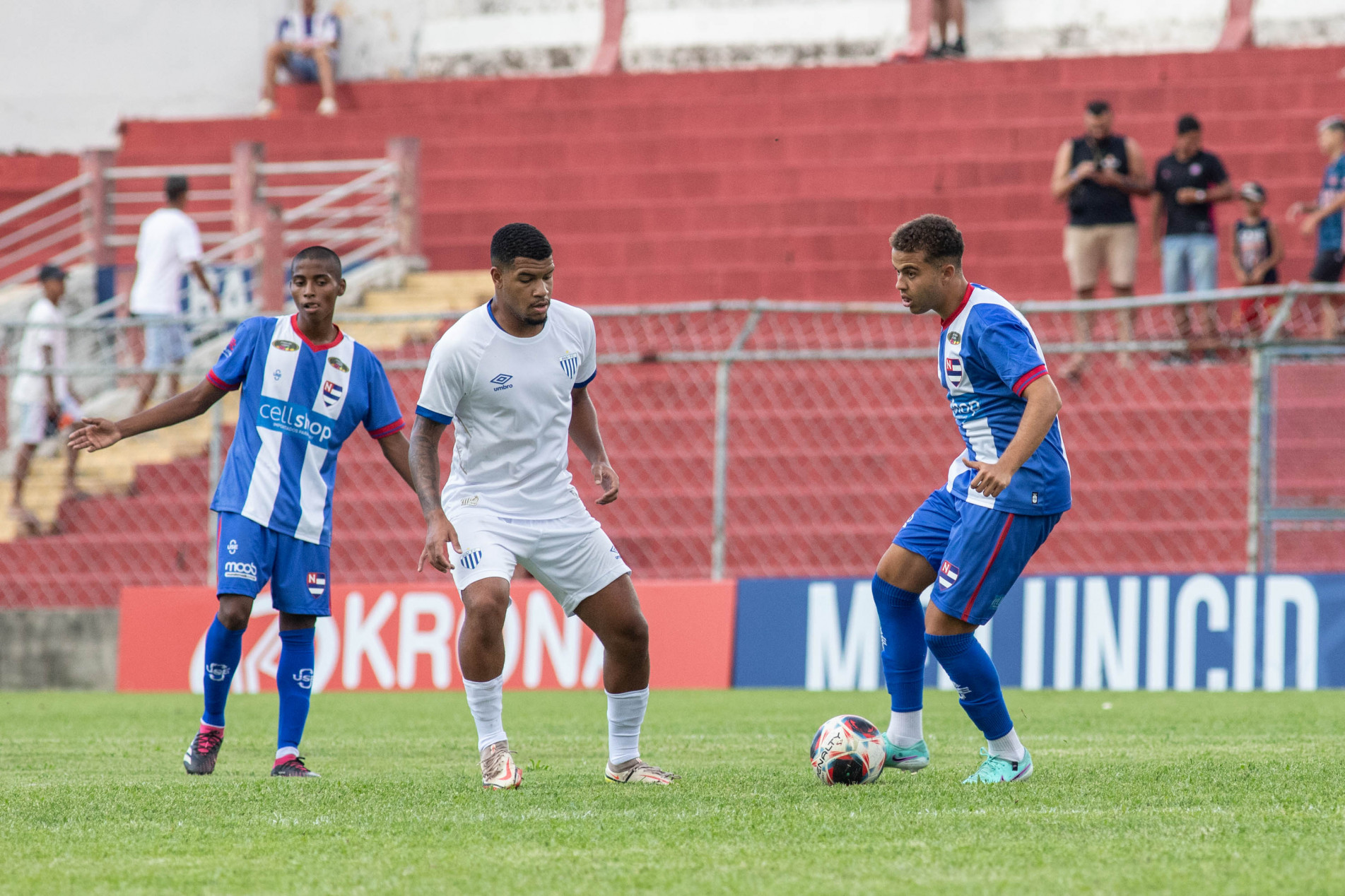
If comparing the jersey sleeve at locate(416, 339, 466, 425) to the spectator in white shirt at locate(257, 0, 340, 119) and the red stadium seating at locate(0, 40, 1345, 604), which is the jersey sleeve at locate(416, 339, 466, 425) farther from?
the spectator in white shirt at locate(257, 0, 340, 119)

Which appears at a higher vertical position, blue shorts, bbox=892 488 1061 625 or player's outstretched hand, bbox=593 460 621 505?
player's outstretched hand, bbox=593 460 621 505

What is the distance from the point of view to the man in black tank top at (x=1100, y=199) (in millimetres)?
14344

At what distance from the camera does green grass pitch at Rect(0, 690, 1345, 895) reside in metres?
4.24

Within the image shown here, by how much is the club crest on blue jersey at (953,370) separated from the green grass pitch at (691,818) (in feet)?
4.48

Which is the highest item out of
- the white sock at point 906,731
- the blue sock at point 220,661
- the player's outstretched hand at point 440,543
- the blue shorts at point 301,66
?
the blue shorts at point 301,66

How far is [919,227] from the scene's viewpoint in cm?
611

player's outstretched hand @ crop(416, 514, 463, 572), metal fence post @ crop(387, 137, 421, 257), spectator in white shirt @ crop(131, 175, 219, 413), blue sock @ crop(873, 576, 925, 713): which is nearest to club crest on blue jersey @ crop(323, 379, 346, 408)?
player's outstretched hand @ crop(416, 514, 463, 572)

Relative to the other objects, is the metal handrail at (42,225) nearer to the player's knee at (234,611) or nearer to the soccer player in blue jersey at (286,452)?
the soccer player in blue jersey at (286,452)

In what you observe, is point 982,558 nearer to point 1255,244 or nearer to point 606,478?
point 606,478

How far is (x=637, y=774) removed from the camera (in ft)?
20.7

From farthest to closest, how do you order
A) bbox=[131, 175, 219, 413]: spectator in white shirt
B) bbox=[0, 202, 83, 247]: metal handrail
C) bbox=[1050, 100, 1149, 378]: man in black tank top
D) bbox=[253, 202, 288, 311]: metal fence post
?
1. bbox=[0, 202, 83, 247]: metal handrail
2. bbox=[253, 202, 288, 311]: metal fence post
3. bbox=[131, 175, 219, 413]: spectator in white shirt
4. bbox=[1050, 100, 1149, 378]: man in black tank top

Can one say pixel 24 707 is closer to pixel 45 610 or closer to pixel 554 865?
pixel 45 610

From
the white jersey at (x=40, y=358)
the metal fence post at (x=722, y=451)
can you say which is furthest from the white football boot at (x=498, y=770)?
the white jersey at (x=40, y=358)

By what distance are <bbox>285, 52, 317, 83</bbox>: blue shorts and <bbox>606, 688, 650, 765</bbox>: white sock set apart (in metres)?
17.9
